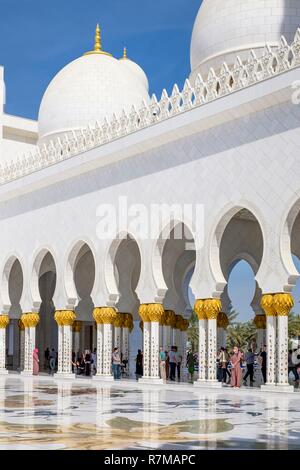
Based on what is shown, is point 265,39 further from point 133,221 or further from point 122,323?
point 122,323

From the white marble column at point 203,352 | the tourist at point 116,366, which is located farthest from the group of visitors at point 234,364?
Result: the tourist at point 116,366

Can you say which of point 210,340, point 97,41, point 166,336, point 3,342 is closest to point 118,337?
point 166,336

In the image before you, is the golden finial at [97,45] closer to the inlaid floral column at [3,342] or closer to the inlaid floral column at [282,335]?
the inlaid floral column at [3,342]

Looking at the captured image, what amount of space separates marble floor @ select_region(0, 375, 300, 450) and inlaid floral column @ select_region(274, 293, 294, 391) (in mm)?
361

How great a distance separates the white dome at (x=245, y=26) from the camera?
14102 millimetres

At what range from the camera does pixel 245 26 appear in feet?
46.6

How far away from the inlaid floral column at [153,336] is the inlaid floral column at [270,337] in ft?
8.39

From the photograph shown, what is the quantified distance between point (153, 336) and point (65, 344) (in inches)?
117

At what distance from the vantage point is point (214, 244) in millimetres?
11945

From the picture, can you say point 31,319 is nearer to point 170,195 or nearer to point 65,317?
point 65,317

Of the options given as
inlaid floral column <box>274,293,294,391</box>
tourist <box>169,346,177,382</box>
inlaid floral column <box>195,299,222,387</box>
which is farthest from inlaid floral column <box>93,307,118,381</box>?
inlaid floral column <box>274,293,294,391</box>

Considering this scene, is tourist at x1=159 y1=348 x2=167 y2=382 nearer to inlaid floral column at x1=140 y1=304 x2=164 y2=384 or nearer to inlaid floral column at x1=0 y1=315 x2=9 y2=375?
inlaid floral column at x1=140 y1=304 x2=164 y2=384

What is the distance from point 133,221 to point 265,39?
168 inches

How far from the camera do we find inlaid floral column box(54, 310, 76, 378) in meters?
15.2
